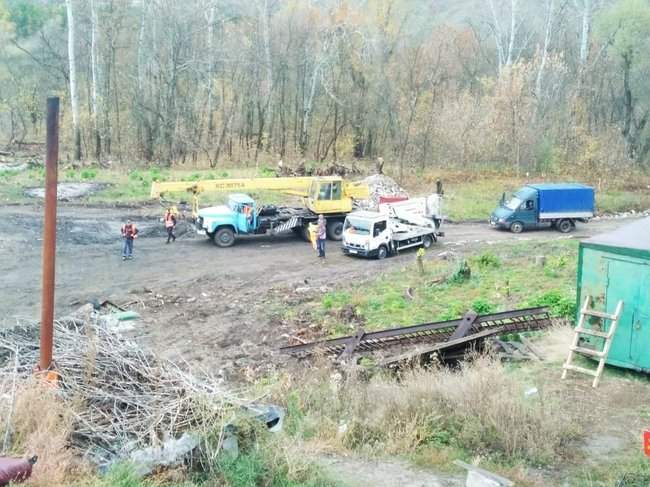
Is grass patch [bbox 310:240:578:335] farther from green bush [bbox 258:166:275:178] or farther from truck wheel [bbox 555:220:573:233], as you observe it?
green bush [bbox 258:166:275:178]

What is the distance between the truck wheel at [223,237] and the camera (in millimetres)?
24766

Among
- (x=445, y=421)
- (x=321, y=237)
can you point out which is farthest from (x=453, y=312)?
(x=321, y=237)

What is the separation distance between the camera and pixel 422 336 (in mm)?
14086

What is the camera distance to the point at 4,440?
714cm

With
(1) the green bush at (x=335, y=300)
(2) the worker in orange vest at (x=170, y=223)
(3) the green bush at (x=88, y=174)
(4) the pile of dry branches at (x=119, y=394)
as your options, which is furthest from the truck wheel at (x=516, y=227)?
(4) the pile of dry branches at (x=119, y=394)

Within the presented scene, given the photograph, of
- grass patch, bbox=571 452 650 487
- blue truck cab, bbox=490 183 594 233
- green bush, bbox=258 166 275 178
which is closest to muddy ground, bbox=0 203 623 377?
blue truck cab, bbox=490 183 594 233

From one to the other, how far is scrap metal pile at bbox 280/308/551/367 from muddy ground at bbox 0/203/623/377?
123 centimetres

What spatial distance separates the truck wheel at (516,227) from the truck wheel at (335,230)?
23.4ft

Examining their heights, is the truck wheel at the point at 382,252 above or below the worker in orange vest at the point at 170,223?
below

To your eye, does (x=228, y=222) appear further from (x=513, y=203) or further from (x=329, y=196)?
(x=513, y=203)

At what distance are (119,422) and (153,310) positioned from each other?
1051cm

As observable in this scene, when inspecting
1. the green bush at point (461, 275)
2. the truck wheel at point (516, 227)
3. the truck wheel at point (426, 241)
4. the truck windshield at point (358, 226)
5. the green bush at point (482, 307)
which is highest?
the truck windshield at point (358, 226)

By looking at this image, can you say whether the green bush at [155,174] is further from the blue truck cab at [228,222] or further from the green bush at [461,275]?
the green bush at [461,275]

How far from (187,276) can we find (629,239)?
1299 cm
